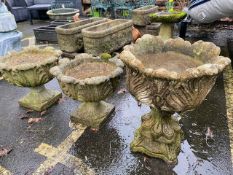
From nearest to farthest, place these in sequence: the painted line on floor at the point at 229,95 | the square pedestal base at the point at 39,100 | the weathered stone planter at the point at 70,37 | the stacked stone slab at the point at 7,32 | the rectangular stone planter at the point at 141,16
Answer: the painted line on floor at the point at 229,95 → the square pedestal base at the point at 39,100 → the stacked stone slab at the point at 7,32 → the weathered stone planter at the point at 70,37 → the rectangular stone planter at the point at 141,16

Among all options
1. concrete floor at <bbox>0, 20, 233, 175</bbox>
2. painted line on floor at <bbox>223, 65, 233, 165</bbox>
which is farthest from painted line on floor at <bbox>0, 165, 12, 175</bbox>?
painted line on floor at <bbox>223, 65, 233, 165</bbox>

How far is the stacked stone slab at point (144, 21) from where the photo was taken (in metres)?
6.90

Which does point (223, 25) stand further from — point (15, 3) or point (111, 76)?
point (15, 3)

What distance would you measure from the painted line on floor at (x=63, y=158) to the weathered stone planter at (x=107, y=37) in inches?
90.5

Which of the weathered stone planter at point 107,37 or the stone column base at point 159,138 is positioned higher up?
the weathered stone planter at point 107,37

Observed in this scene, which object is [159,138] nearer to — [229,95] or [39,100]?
[229,95]

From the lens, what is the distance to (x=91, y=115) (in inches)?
137

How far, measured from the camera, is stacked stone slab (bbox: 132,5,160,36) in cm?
690

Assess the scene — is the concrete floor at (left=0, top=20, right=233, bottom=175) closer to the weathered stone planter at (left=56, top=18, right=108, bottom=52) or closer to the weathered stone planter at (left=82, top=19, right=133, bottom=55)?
the weathered stone planter at (left=82, top=19, right=133, bottom=55)

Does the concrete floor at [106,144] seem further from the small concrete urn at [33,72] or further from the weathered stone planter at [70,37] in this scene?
the weathered stone planter at [70,37]

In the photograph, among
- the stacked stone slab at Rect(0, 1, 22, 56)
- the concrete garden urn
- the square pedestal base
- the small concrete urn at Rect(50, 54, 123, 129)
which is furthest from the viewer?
the stacked stone slab at Rect(0, 1, 22, 56)

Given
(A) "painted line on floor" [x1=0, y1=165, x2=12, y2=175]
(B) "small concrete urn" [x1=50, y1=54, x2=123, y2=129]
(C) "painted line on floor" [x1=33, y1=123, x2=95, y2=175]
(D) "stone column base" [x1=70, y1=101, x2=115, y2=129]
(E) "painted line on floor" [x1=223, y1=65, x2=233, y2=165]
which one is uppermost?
(B) "small concrete urn" [x1=50, y1=54, x2=123, y2=129]

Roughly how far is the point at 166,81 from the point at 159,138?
0.96 metres

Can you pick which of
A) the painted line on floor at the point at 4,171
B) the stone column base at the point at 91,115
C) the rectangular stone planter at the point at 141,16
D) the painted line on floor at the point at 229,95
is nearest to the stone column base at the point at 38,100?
the stone column base at the point at 91,115
